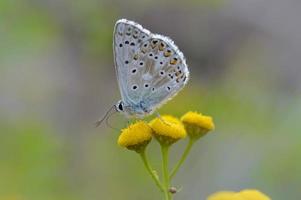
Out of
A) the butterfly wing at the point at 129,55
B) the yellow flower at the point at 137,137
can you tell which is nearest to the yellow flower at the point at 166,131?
the yellow flower at the point at 137,137

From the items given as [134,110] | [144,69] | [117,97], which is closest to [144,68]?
[144,69]

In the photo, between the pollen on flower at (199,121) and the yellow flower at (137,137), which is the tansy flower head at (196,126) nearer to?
the pollen on flower at (199,121)

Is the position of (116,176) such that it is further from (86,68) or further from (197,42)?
(197,42)

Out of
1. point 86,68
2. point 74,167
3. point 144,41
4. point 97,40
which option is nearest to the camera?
point 144,41

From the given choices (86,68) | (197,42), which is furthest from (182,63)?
(197,42)

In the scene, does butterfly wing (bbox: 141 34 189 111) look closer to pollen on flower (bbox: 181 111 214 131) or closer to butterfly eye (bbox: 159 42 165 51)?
butterfly eye (bbox: 159 42 165 51)

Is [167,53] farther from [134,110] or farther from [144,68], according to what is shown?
[134,110]

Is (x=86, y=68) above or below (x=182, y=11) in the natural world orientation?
below

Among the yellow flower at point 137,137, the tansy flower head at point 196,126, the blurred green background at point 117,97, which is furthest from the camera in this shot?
the blurred green background at point 117,97
